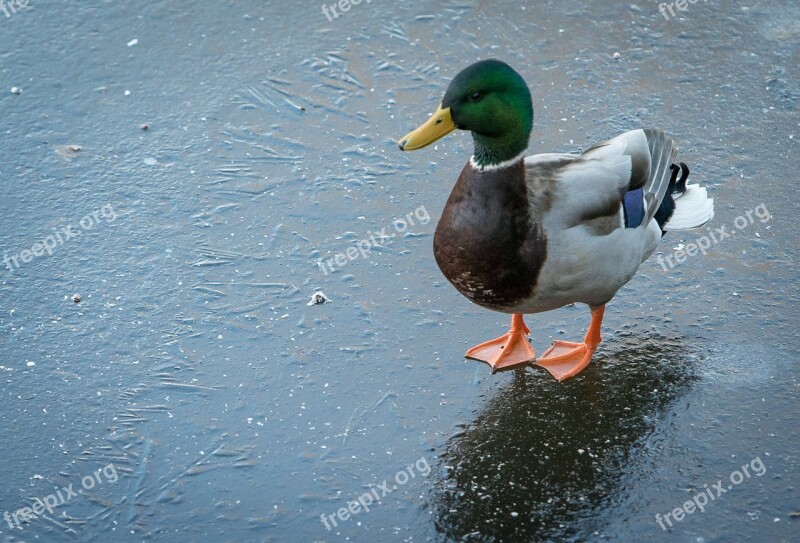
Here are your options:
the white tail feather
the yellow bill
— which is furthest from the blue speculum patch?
the yellow bill

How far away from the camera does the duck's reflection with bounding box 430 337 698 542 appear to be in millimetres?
3375

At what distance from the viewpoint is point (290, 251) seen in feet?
15.2

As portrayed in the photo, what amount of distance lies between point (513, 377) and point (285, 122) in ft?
7.04

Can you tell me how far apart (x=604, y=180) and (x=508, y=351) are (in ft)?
Answer: 2.63

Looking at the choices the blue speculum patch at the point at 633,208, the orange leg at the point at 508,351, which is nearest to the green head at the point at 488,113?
the blue speculum patch at the point at 633,208

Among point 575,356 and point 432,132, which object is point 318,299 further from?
point 575,356

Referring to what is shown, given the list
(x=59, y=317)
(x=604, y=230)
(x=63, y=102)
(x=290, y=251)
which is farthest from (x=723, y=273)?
(x=63, y=102)

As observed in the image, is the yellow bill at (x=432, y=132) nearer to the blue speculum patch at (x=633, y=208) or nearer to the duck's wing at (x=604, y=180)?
the duck's wing at (x=604, y=180)

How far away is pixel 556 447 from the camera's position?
12.0 ft

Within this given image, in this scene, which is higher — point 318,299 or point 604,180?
point 604,180

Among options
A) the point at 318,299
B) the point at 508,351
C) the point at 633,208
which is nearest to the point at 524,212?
the point at 633,208

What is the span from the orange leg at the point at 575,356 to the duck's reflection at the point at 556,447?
0.14 feet

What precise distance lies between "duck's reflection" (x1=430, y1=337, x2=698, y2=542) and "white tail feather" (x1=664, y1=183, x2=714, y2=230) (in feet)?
1.69

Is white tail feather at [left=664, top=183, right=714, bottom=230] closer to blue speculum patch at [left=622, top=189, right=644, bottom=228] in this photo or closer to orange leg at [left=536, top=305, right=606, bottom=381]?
blue speculum patch at [left=622, top=189, right=644, bottom=228]
